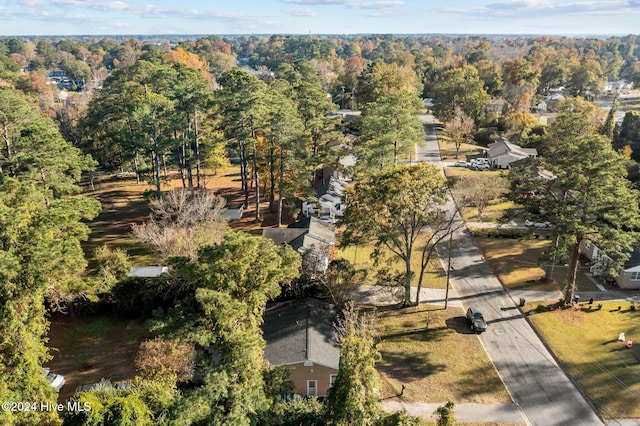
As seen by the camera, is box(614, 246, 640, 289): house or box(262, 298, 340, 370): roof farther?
box(614, 246, 640, 289): house

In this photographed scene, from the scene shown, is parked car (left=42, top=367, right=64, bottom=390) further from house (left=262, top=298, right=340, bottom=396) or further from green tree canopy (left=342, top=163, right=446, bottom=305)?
green tree canopy (left=342, top=163, right=446, bottom=305)

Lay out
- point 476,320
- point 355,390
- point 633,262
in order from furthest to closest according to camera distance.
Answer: point 633,262
point 476,320
point 355,390

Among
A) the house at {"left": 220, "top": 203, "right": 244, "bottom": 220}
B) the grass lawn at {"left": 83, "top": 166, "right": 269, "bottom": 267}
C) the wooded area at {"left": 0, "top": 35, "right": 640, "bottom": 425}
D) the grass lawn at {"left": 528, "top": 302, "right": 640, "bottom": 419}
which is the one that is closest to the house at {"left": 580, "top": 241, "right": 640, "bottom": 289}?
the grass lawn at {"left": 528, "top": 302, "right": 640, "bottom": 419}

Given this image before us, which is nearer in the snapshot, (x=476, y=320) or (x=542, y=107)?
(x=476, y=320)

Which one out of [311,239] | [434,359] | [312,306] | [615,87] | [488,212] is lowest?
[434,359]

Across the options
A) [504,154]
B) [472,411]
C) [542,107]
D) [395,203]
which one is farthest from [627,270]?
[542,107]

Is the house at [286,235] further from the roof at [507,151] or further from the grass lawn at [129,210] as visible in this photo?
the roof at [507,151]

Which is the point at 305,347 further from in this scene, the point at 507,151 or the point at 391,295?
the point at 507,151

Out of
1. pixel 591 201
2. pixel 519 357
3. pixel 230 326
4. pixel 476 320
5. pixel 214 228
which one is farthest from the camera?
pixel 214 228
